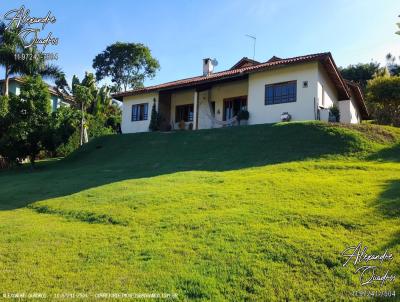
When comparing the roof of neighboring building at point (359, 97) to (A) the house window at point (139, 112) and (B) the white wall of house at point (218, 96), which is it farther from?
(A) the house window at point (139, 112)

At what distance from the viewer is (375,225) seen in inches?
322

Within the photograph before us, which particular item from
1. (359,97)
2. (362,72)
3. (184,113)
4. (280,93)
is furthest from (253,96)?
(362,72)

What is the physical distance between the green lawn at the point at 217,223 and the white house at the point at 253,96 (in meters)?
4.96

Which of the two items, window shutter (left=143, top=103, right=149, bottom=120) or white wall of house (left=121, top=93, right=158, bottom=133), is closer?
white wall of house (left=121, top=93, right=158, bottom=133)

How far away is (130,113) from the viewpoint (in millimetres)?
31031

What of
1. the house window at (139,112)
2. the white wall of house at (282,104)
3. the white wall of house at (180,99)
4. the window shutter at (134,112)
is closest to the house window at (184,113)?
the white wall of house at (180,99)

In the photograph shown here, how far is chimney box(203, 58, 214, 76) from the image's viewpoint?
30875 mm

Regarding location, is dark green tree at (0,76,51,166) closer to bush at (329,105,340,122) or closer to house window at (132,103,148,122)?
house window at (132,103,148,122)

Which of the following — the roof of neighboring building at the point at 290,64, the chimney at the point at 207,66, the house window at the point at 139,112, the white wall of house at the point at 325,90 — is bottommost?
the house window at the point at 139,112

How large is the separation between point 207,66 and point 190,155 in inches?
538

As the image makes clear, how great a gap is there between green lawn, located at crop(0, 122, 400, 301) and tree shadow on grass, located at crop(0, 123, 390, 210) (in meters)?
0.12

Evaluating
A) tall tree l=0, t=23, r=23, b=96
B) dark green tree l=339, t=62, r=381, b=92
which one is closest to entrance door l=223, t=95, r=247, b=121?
tall tree l=0, t=23, r=23, b=96

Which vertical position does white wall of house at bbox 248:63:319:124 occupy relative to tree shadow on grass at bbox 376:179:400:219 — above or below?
above

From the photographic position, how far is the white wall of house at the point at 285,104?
21750 mm
